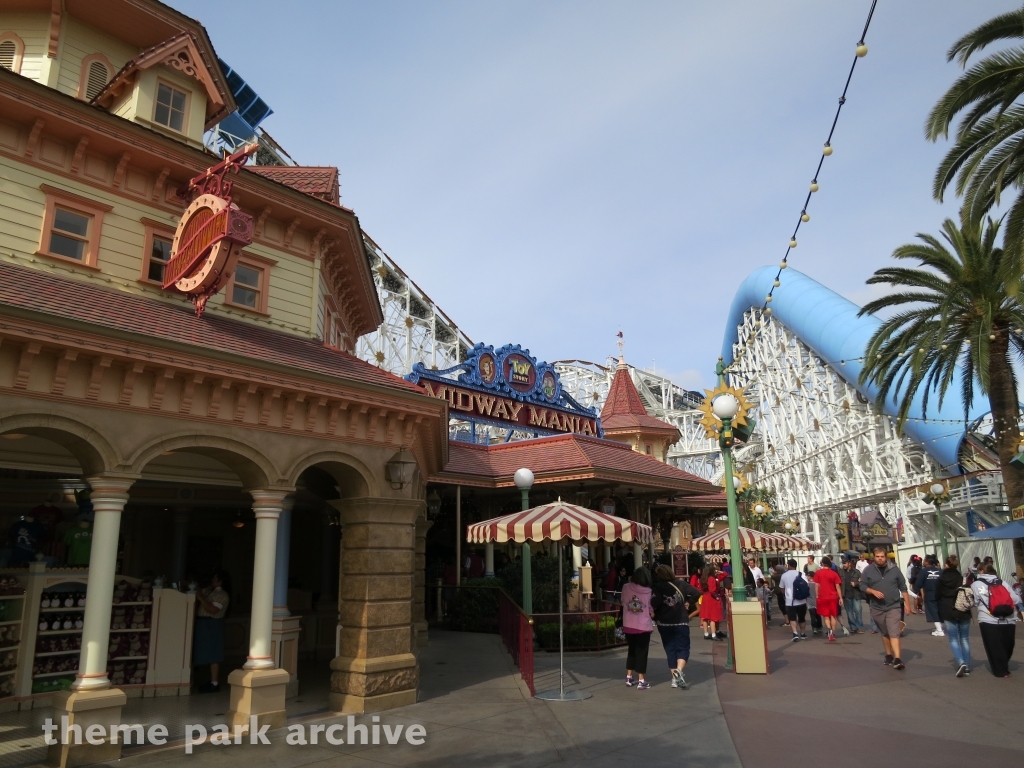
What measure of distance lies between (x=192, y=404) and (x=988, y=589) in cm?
1166

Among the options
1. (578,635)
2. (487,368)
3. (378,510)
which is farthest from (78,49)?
(578,635)

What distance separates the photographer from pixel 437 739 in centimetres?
784

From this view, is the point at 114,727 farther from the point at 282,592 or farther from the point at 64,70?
the point at 64,70

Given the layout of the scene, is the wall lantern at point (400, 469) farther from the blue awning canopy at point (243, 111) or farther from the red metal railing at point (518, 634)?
the blue awning canopy at point (243, 111)

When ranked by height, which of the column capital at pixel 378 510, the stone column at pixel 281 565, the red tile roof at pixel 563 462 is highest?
the red tile roof at pixel 563 462

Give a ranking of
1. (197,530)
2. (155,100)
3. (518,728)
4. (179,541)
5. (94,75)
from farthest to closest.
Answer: (197,530), (179,541), (94,75), (155,100), (518,728)

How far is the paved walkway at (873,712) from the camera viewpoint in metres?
6.84

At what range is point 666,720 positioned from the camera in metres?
8.52

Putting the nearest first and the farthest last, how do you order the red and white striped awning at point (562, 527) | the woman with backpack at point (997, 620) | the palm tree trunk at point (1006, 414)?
the red and white striped awning at point (562, 527) < the woman with backpack at point (997, 620) < the palm tree trunk at point (1006, 414)

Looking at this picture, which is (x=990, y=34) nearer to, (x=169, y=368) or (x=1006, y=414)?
Result: (x=1006, y=414)

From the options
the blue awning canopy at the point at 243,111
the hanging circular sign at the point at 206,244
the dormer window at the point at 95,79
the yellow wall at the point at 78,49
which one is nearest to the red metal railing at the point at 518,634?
the hanging circular sign at the point at 206,244

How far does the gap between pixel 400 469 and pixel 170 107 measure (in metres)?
7.20

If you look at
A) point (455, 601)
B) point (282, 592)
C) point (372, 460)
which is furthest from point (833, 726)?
point (455, 601)

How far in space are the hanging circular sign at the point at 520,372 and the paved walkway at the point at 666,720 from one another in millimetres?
11999
